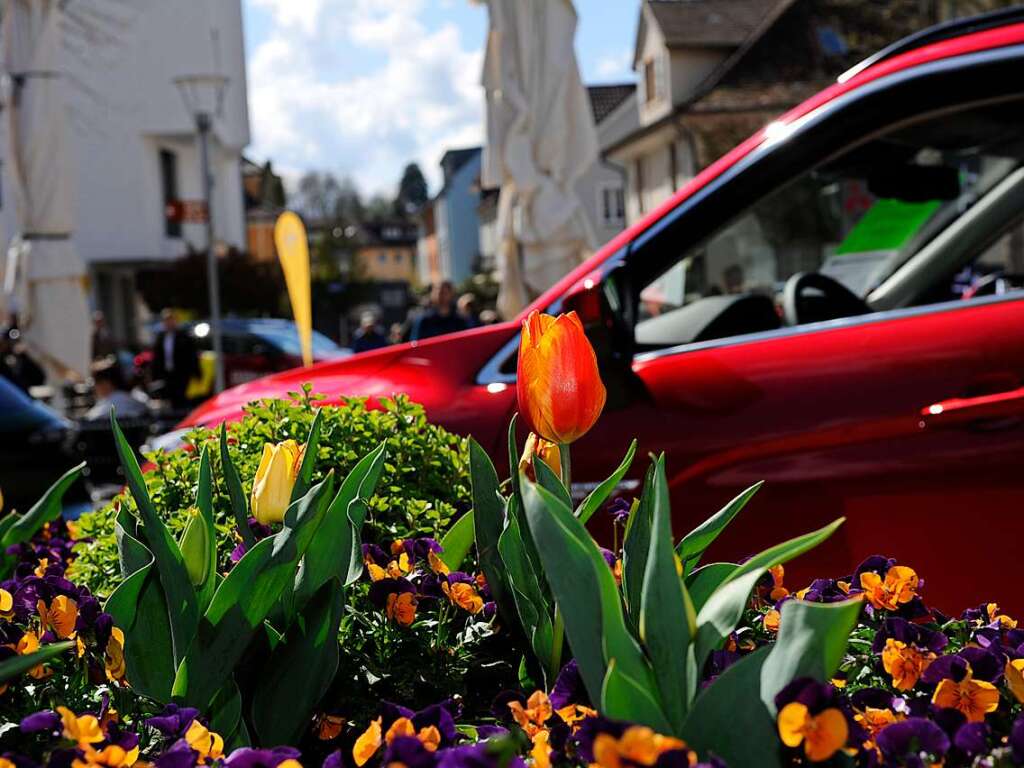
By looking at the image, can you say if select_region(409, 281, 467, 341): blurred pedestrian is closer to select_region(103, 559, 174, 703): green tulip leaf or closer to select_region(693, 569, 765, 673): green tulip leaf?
select_region(103, 559, 174, 703): green tulip leaf

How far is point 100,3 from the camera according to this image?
4394 centimetres

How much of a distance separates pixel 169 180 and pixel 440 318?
3782 centimetres

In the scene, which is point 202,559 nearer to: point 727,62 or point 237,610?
point 237,610

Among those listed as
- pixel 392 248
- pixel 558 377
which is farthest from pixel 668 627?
pixel 392 248

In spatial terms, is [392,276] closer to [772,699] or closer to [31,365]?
Answer: [31,365]

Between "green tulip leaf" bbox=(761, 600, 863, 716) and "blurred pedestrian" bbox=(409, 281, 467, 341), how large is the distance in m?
9.12

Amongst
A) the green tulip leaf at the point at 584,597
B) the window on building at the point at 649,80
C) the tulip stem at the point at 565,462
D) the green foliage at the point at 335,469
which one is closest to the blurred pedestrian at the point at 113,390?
the green foliage at the point at 335,469

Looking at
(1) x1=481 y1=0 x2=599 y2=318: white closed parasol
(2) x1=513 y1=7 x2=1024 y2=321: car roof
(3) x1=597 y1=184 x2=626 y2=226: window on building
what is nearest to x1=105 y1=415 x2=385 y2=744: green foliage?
(2) x1=513 y1=7 x2=1024 y2=321: car roof

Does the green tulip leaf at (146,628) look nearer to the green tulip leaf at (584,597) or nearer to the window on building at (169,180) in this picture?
the green tulip leaf at (584,597)

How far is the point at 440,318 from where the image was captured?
10641 millimetres

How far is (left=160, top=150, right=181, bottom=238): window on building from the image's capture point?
45156mm

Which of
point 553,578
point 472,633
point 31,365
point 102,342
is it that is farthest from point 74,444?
point 102,342

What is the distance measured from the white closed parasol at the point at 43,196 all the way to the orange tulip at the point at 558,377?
10056mm

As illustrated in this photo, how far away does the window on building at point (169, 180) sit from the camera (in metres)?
45.2
